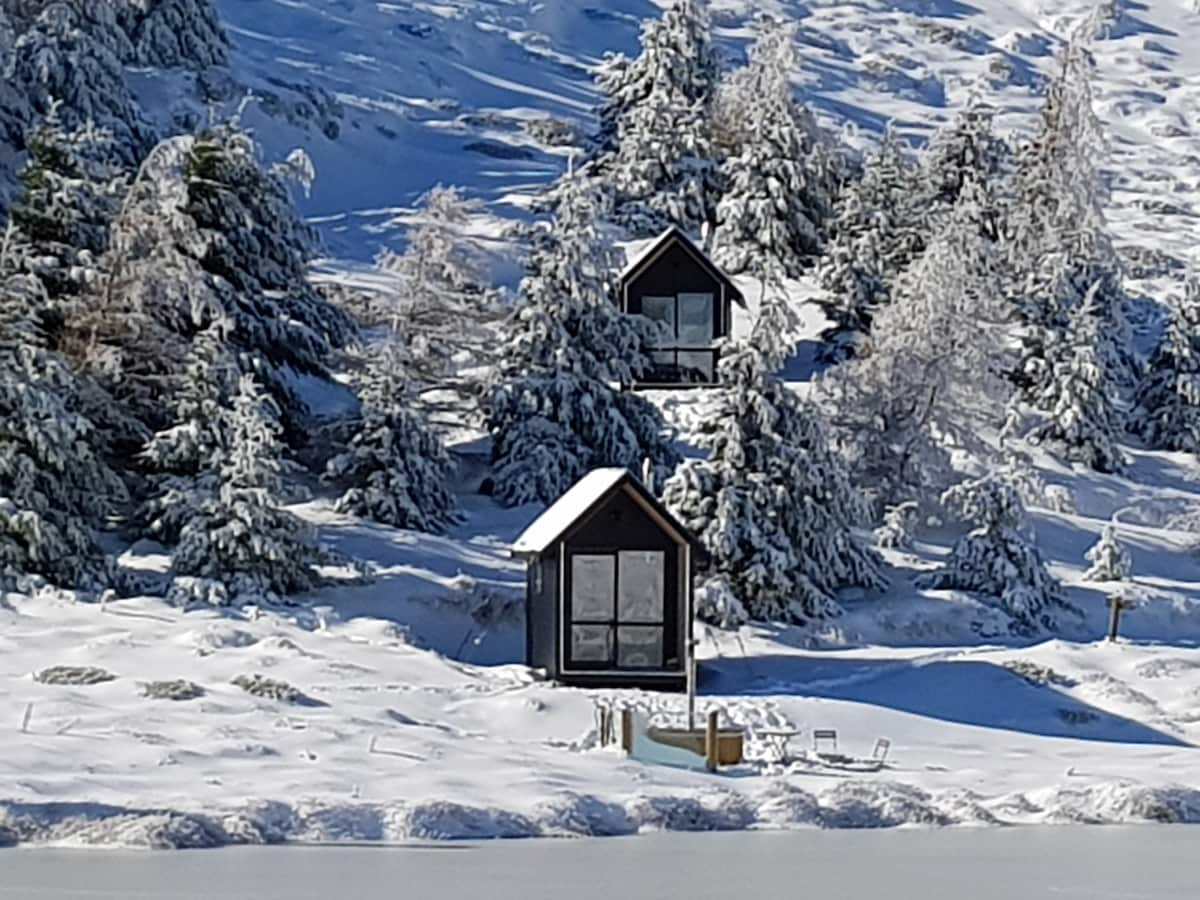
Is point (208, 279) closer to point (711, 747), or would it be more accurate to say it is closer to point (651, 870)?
point (711, 747)

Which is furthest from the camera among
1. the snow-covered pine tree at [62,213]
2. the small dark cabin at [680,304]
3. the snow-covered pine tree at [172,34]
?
the snow-covered pine tree at [172,34]

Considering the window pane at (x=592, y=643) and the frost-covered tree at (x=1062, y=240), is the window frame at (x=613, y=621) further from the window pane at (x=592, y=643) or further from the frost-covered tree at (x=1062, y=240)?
the frost-covered tree at (x=1062, y=240)

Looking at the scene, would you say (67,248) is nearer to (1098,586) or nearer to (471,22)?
(1098,586)

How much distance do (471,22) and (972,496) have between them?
54.5 meters

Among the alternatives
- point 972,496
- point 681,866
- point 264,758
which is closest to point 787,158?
point 972,496

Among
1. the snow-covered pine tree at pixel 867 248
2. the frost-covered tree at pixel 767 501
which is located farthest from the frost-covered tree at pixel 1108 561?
the snow-covered pine tree at pixel 867 248

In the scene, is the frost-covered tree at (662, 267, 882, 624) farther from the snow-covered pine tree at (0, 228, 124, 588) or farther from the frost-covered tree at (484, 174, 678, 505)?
the snow-covered pine tree at (0, 228, 124, 588)

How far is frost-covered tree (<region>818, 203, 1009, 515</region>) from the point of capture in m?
37.8

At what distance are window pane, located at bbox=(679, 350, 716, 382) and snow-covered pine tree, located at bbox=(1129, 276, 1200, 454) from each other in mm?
9875

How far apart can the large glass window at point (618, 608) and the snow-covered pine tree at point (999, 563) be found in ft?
22.4

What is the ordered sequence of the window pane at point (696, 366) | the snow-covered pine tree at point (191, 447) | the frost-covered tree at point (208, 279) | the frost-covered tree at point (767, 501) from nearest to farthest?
the snow-covered pine tree at point (191, 447) → the frost-covered tree at point (767, 501) → the frost-covered tree at point (208, 279) → the window pane at point (696, 366)

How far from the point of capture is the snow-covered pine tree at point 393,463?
33875 millimetres

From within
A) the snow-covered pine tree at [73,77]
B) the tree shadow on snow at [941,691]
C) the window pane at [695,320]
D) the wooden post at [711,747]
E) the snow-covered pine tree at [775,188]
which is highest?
the snow-covered pine tree at [73,77]

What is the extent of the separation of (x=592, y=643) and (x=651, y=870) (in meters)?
11.8
